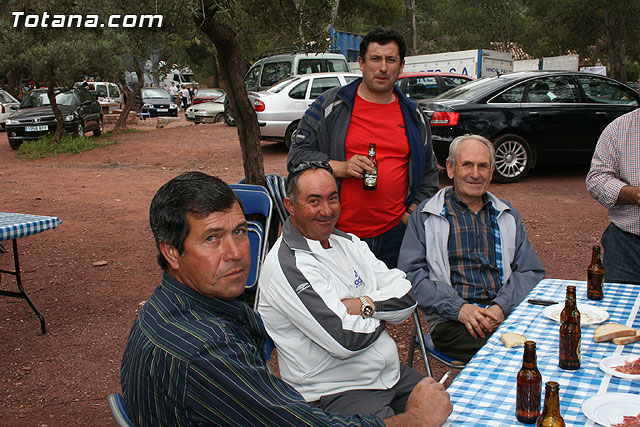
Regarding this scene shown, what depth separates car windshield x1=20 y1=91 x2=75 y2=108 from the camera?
19.2 meters

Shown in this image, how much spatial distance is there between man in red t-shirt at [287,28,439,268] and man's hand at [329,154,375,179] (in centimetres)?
5

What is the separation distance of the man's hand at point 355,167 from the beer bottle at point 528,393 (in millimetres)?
1800

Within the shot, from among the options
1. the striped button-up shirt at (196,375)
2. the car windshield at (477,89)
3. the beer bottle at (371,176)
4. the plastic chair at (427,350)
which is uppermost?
the car windshield at (477,89)

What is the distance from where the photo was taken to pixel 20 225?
4301mm

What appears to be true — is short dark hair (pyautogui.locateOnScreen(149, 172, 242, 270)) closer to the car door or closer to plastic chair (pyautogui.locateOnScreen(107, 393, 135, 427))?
plastic chair (pyautogui.locateOnScreen(107, 393, 135, 427))

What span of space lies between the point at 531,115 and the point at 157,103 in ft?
77.5

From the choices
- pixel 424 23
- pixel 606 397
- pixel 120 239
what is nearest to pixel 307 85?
pixel 120 239

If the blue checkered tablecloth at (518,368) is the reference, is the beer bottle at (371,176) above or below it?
above

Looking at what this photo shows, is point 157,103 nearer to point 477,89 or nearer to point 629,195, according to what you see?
point 477,89

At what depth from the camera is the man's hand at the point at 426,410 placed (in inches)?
70.9

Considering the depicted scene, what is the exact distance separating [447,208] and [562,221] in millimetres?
5253

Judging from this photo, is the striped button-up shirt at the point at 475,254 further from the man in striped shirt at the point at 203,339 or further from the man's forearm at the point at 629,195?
the man in striped shirt at the point at 203,339

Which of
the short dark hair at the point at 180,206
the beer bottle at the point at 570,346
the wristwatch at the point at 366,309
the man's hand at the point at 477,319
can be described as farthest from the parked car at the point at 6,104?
the beer bottle at the point at 570,346

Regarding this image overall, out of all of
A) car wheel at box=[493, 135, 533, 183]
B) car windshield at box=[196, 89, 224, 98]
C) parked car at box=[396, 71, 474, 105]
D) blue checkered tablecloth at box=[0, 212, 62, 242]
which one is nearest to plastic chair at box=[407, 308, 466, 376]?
blue checkered tablecloth at box=[0, 212, 62, 242]
